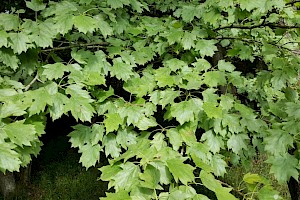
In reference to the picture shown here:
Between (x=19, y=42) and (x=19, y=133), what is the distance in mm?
501

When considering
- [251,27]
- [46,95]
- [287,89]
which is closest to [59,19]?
[46,95]

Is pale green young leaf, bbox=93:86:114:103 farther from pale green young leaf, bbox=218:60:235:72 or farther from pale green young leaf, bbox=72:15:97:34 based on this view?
pale green young leaf, bbox=218:60:235:72

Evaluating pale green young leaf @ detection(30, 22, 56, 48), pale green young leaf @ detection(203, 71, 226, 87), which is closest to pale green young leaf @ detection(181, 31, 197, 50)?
pale green young leaf @ detection(203, 71, 226, 87)

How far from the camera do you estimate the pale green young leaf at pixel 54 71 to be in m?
1.83

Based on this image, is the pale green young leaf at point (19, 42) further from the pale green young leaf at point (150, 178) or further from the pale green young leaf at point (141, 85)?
the pale green young leaf at point (150, 178)

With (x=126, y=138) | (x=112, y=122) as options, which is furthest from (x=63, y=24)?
(x=126, y=138)

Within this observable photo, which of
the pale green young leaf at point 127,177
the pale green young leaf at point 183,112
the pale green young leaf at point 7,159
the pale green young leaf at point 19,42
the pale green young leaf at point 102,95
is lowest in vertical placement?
the pale green young leaf at point 127,177

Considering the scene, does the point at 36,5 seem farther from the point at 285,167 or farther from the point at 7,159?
the point at 285,167

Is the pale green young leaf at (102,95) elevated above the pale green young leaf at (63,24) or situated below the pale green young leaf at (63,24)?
below

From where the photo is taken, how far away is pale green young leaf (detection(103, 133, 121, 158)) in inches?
76.4

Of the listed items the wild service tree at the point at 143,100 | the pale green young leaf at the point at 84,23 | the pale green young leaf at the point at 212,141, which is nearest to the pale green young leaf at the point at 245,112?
the wild service tree at the point at 143,100

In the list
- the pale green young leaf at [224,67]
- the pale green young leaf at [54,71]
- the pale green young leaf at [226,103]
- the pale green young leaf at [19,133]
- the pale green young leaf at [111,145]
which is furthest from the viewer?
the pale green young leaf at [224,67]

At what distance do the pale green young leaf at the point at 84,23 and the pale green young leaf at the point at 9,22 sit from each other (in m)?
0.31

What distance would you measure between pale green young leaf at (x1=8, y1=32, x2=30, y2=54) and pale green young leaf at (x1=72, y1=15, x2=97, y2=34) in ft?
0.87
